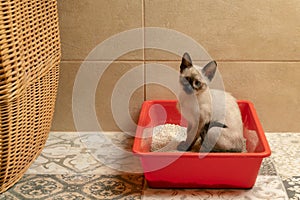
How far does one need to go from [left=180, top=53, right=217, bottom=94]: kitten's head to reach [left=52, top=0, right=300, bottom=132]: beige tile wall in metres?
0.20

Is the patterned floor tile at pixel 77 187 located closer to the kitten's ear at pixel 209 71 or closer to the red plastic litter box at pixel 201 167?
the red plastic litter box at pixel 201 167

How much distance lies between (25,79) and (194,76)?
0.42 metres

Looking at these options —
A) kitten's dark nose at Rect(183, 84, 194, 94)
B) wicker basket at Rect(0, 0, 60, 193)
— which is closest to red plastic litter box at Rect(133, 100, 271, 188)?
kitten's dark nose at Rect(183, 84, 194, 94)

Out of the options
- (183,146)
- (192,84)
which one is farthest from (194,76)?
(183,146)

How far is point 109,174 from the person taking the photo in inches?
45.1

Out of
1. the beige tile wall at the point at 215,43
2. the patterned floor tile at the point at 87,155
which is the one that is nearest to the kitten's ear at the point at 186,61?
the beige tile wall at the point at 215,43

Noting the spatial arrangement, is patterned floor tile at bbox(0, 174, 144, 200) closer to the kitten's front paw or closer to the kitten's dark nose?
the kitten's front paw

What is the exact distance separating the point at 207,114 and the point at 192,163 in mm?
A: 153

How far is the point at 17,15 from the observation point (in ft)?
3.00

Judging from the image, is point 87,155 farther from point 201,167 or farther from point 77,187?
point 201,167

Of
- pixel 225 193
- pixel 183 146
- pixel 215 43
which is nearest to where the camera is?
pixel 225 193

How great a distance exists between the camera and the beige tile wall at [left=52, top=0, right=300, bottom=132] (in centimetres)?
125

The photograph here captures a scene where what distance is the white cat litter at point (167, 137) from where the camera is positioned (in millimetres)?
1217

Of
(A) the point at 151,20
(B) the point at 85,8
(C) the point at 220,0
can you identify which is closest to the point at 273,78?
(C) the point at 220,0
